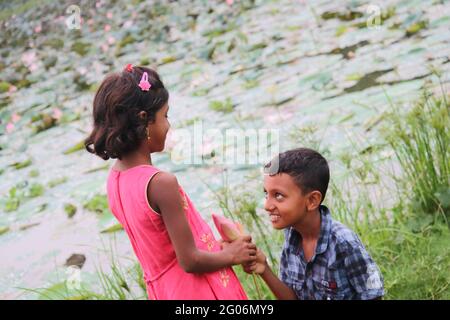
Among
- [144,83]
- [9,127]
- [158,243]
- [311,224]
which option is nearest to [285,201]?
[311,224]

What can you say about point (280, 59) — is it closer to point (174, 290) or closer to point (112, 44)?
point (112, 44)

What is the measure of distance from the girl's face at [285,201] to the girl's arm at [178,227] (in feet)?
0.57

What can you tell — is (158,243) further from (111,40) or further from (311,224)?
(111,40)

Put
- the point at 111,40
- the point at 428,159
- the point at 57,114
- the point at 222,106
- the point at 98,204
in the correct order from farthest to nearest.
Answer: the point at 111,40
the point at 57,114
the point at 222,106
the point at 98,204
the point at 428,159

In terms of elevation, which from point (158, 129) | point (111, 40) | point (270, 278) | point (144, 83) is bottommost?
point (111, 40)

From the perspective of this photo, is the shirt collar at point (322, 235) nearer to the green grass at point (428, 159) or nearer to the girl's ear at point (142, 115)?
the girl's ear at point (142, 115)

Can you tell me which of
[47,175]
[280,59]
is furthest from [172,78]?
[47,175]

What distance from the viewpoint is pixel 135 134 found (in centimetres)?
176

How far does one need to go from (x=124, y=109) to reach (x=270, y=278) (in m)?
0.59

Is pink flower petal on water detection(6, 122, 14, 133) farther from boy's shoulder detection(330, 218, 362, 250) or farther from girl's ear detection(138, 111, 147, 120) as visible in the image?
boy's shoulder detection(330, 218, 362, 250)

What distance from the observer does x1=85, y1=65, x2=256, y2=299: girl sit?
5.61ft

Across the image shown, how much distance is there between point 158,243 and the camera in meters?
1.78

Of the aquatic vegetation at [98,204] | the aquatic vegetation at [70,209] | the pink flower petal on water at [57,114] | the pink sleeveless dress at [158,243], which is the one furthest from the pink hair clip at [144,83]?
the pink flower petal on water at [57,114]

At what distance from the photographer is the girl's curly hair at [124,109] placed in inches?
68.8
